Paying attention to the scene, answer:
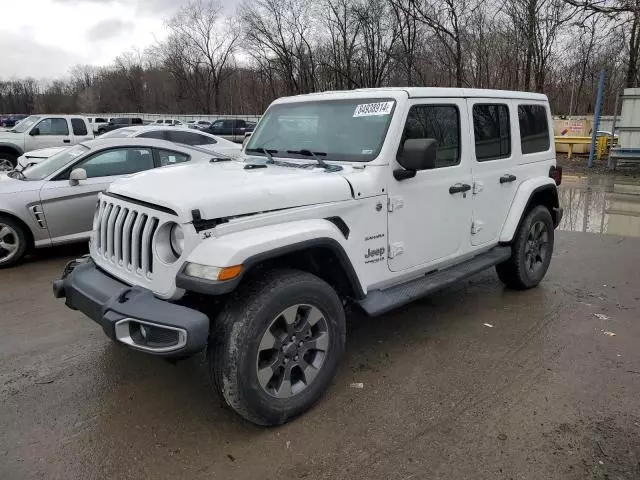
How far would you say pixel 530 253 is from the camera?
536 centimetres

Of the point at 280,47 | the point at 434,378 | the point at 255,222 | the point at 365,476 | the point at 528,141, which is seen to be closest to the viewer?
the point at 365,476

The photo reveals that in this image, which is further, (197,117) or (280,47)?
(197,117)

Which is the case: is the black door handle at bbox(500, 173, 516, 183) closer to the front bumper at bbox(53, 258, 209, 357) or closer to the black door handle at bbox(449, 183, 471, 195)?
the black door handle at bbox(449, 183, 471, 195)

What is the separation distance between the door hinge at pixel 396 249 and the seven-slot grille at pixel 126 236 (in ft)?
5.39

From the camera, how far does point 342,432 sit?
3.00 metres

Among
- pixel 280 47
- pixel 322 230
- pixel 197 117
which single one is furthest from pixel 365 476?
pixel 197 117

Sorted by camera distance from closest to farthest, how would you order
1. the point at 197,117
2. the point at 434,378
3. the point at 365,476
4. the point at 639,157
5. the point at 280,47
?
the point at 365,476, the point at 434,378, the point at 639,157, the point at 280,47, the point at 197,117

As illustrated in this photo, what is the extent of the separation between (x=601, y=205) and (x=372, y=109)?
28.3 ft

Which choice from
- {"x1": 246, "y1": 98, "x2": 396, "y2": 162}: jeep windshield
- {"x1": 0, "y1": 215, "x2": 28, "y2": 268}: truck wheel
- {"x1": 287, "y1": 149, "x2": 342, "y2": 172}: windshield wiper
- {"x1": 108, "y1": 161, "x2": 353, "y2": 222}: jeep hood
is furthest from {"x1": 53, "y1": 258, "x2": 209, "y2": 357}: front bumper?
{"x1": 0, "y1": 215, "x2": 28, "y2": 268}: truck wheel

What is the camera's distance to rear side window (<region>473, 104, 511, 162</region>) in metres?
4.45

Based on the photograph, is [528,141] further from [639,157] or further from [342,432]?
[639,157]

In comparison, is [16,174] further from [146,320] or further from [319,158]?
[146,320]

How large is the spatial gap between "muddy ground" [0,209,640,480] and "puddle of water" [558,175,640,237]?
4112 millimetres

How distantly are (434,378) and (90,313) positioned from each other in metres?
2.32
